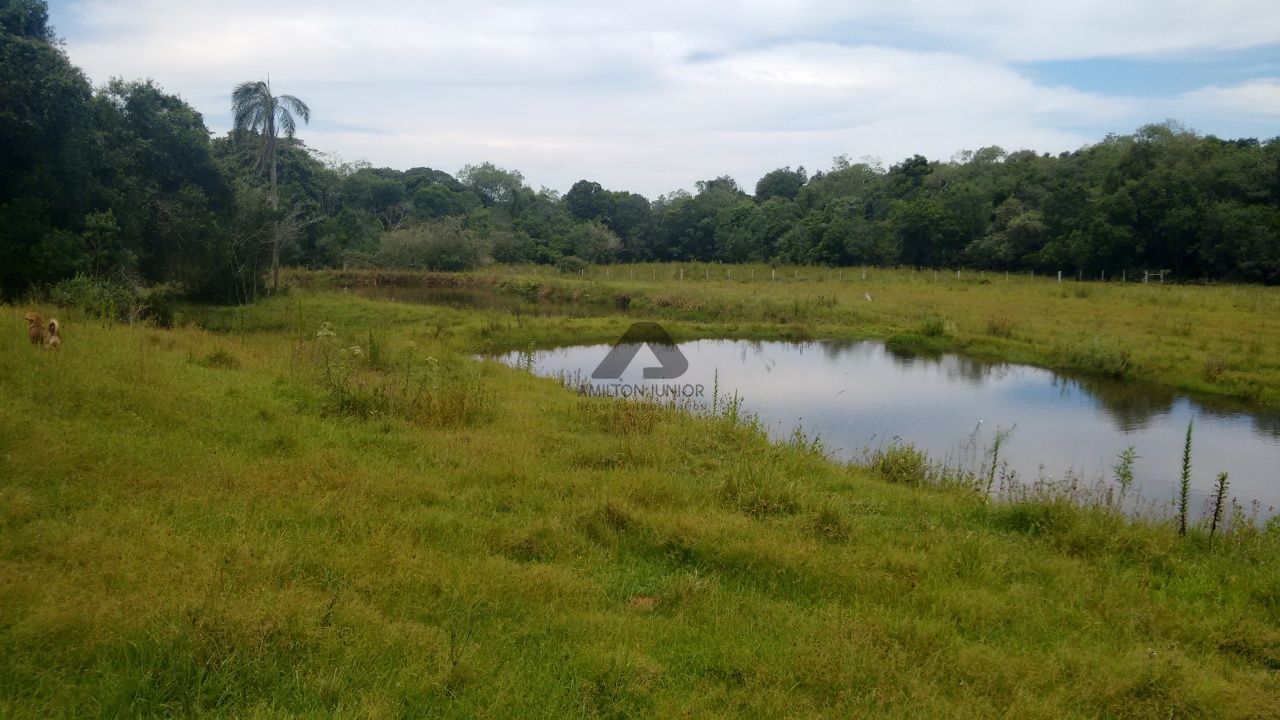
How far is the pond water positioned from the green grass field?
2.92 metres

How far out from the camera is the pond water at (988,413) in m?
10.1

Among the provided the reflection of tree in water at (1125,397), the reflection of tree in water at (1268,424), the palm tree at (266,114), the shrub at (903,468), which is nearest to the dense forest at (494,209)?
the palm tree at (266,114)

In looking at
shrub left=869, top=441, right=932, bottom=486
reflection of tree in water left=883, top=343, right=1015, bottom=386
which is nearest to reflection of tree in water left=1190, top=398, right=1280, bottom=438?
reflection of tree in water left=883, top=343, right=1015, bottom=386

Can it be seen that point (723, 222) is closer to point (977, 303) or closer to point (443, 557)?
point (977, 303)

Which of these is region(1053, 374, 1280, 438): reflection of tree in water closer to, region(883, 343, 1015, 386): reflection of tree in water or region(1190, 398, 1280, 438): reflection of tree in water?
region(1190, 398, 1280, 438): reflection of tree in water

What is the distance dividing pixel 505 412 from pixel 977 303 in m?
22.6

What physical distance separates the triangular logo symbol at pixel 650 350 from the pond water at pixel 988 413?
269 millimetres

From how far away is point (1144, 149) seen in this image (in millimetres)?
37375

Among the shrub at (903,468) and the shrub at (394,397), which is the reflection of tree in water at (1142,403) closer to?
the shrub at (903,468)

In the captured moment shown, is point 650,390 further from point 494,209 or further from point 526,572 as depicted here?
point 494,209

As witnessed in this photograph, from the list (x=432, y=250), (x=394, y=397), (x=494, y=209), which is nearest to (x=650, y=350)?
(x=394, y=397)

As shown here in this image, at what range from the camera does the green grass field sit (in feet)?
11.8

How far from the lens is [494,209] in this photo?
63.2m

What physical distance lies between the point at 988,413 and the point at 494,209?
2177 inches
